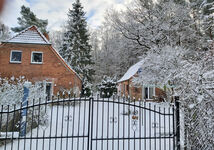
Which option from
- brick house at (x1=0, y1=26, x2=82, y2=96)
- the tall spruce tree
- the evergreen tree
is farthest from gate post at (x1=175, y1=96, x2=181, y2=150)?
the evergreen tree

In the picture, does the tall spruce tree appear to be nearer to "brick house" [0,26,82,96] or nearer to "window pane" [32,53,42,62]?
"brick house" [0,26,82,96]

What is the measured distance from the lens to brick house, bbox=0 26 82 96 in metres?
12.3

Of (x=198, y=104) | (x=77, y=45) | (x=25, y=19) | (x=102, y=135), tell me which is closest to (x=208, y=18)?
(x=198, y=104)

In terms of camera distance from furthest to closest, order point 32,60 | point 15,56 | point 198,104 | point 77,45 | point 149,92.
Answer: point 77,45 < point 149,92 < point 32,60 < point 15,56 < point 198,104

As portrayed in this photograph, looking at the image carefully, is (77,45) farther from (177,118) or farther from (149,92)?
(177,118)

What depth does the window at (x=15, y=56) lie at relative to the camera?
12.4m

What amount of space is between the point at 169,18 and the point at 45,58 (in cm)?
1189

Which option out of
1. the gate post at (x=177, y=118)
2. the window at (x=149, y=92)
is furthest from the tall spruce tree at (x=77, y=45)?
the gate post at (x=177, y=118)

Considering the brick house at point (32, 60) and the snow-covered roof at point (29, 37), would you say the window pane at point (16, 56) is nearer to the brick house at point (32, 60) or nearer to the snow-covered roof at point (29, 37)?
the brick house at point (32, 60)

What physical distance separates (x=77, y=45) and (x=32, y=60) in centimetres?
877

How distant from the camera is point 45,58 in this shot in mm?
12875

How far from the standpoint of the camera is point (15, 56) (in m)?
12.5

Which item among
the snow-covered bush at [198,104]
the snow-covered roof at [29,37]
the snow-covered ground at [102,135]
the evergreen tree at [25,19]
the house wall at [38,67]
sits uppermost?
the evergreen tree at [25,19]

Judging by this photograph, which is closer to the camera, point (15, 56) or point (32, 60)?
point (15, 56)
